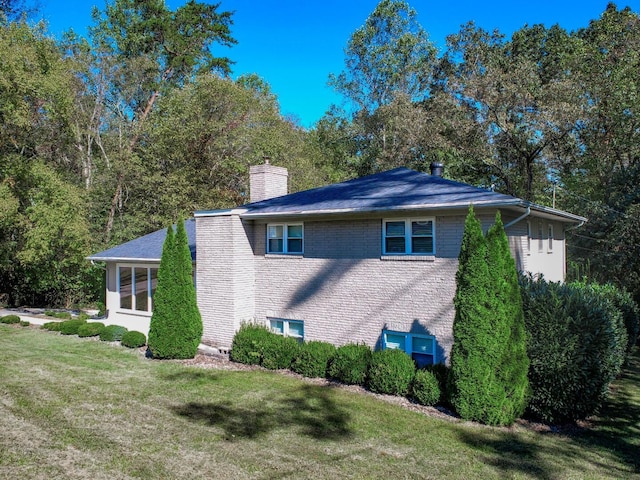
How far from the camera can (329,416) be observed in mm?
9781

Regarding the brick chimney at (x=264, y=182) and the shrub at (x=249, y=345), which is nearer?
the shrub at (x=249, y=345)

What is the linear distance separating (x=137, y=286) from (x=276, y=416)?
1060cm

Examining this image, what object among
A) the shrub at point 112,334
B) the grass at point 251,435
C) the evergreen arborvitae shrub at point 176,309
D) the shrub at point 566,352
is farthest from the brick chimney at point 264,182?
the shrub at point 566,352

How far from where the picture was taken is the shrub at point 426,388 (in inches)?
418

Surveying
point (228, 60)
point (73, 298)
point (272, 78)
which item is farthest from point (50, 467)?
point (228, 60)

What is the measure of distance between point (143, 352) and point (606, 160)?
85.5ft

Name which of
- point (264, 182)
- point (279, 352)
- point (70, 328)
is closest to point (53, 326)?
point (70, 328)

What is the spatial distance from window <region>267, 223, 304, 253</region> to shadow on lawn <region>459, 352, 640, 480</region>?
732cm

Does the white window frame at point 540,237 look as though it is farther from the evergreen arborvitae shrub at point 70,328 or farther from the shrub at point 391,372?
the evergreen arborvitae shrub at point 70,328

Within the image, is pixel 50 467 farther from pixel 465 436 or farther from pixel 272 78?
pixel 272 78

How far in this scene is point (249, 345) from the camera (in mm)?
13922

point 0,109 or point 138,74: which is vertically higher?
point 138,74

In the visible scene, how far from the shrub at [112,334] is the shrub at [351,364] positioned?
846cm

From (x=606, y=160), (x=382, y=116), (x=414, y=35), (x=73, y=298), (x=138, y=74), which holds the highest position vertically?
(x=414, y=35)
